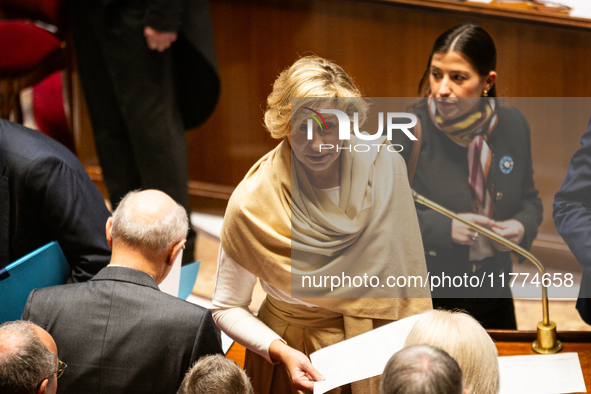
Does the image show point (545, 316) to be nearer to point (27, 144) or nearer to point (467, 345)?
point (467, 345)

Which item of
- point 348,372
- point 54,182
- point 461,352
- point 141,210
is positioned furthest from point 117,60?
point 461,352

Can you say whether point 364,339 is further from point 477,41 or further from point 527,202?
point 477,41

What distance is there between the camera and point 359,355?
144 centimetres

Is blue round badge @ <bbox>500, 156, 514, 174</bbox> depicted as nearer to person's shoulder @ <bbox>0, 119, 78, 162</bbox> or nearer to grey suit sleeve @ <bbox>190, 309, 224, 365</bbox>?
grey suit sleeve @ <bbox>190, 309, 224, 365</bbox>

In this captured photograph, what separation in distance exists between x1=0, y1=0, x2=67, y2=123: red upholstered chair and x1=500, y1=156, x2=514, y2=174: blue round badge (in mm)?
3101

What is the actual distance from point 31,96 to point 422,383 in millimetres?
4419

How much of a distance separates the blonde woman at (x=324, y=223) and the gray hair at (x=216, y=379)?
35cm

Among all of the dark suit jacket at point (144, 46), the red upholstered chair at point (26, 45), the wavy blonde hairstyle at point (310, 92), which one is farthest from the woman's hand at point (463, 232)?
the red upholstered chair at point (26, 45)

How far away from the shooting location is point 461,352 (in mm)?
1168

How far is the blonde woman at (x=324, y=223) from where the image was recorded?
4.99 feet

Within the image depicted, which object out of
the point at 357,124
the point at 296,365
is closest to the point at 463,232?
the point at 357,124

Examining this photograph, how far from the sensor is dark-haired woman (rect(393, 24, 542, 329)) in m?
1.76

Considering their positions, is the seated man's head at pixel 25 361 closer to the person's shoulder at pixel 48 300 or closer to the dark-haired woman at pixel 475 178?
the person's shoulder at pixel 48 300

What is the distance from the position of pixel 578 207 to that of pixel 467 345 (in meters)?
0.71
